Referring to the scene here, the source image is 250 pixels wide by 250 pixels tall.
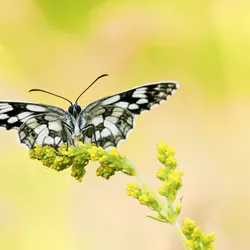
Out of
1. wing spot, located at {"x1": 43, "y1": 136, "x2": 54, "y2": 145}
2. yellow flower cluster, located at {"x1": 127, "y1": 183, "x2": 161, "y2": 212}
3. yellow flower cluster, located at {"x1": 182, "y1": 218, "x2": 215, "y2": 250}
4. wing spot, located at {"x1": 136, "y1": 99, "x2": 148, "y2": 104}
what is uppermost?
wing spot, located at {"x1": 136, "y1": 99, "x2": 148, "y2": 104}

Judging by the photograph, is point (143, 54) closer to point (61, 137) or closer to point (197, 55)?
point (197, 55)

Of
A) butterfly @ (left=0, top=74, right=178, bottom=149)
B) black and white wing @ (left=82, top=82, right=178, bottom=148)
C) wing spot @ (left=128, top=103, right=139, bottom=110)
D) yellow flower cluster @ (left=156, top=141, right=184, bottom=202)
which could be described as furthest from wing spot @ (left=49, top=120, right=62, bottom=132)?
yellow flower cluster @ (left=156, top=141, right=184, bottom=202)

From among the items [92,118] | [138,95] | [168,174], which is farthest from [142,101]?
[168,174]

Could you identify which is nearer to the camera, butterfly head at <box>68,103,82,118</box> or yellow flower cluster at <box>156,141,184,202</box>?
yellow flower cluster at <box>156,141,184,202</box>

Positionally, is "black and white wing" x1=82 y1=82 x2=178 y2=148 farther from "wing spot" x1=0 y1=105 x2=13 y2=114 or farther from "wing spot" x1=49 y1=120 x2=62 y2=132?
"wing spot" x1=0 y1=105 x2=13 y2=114

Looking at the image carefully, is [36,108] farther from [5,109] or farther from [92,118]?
[92,118]

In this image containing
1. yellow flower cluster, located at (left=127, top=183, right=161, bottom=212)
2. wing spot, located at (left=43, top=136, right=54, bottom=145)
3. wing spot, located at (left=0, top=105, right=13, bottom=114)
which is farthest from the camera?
wing spot, located at (left=0, top=105, right=13, bottom=114)

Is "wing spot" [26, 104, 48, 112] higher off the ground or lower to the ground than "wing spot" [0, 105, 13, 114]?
higher
